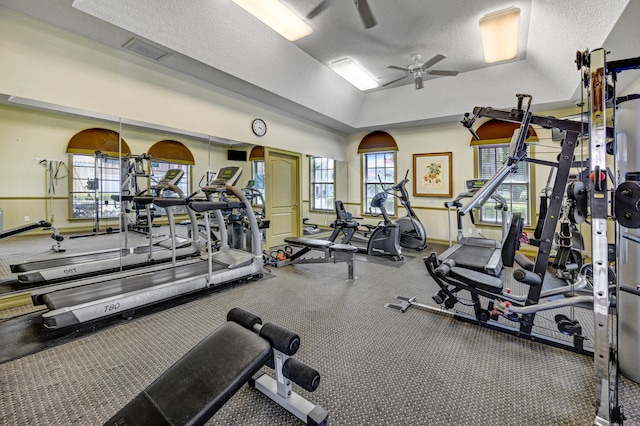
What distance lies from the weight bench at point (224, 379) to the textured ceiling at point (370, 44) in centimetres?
346

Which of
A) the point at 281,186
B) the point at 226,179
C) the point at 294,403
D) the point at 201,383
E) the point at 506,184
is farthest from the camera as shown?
the point at 281,186

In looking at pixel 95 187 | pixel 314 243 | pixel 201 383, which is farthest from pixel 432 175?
pixel 201 383

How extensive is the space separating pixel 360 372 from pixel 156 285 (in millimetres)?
2354

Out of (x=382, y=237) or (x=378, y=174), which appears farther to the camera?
(x=378, y=174)

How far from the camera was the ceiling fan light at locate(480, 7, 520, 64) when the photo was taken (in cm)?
362

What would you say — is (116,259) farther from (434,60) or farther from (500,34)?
(500,34)

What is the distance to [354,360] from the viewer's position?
2088 millimetres

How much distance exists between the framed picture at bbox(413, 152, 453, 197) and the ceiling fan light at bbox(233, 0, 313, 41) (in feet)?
13.6

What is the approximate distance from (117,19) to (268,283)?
341 centimetres

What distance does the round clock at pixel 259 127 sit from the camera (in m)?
5.38

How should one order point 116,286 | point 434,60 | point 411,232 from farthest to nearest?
point 411,232, point 434,60, point 116,286

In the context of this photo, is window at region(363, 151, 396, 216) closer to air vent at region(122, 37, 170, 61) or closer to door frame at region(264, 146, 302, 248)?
door frame at region(264, 146, 302, 248)

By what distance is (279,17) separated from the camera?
3607 mm

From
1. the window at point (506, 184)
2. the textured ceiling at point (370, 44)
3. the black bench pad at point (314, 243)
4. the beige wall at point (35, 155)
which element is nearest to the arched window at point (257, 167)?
the textured ceiling at point (370, 44)
